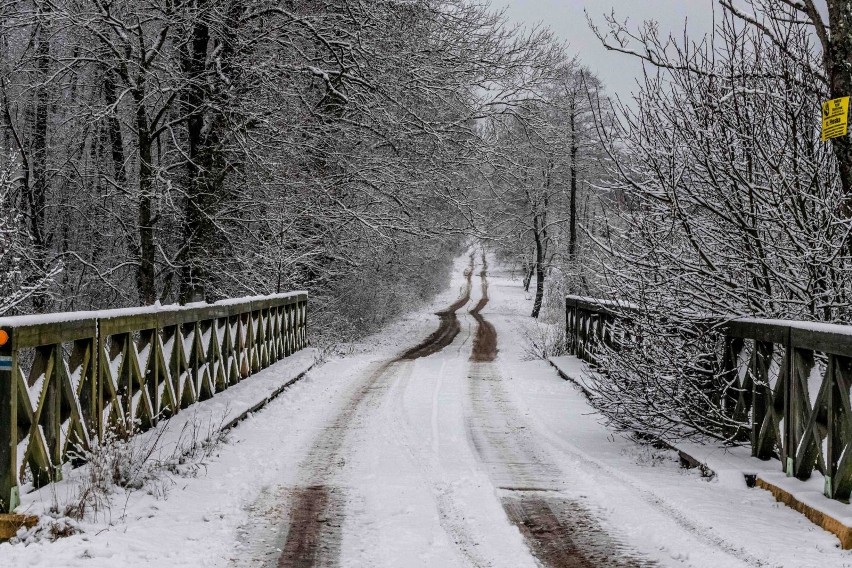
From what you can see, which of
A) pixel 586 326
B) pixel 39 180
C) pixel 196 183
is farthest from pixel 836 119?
pixel 39 180

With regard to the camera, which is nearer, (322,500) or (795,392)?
(795,392)

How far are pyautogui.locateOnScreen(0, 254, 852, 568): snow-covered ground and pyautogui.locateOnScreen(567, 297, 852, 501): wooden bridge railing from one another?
46cm

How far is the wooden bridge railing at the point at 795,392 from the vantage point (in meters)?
5.09

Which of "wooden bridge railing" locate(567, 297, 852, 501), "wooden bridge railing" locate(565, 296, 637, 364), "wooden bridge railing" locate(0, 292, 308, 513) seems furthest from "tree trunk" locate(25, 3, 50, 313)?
"wooden bridge railing" locate(567, 297, 852, 501)

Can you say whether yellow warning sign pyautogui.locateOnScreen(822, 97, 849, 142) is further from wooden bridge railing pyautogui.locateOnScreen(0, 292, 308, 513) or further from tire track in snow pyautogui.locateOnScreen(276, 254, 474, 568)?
wooden bridge railing pyautogui.locateOnScreen(0, 292, 308, 513)

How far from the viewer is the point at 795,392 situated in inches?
226

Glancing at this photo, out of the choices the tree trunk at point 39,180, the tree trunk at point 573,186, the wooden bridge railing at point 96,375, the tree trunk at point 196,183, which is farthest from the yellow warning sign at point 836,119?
the tree trunk at point 573,186

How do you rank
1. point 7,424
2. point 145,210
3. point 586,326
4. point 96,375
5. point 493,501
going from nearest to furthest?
1. point 7,424
2. point 493,501
3. point 96,375
4. point 145,210
5. point 586,326

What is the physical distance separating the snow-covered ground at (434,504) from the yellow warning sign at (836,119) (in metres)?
2.83

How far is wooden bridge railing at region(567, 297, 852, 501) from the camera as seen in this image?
509cm

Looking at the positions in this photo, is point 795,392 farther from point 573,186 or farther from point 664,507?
point 573,186

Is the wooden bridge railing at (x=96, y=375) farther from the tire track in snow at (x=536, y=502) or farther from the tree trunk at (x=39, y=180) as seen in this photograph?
the tree trunk at (x=39, y=180)

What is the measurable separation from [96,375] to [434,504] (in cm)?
294

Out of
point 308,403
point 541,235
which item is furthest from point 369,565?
point 541,235
